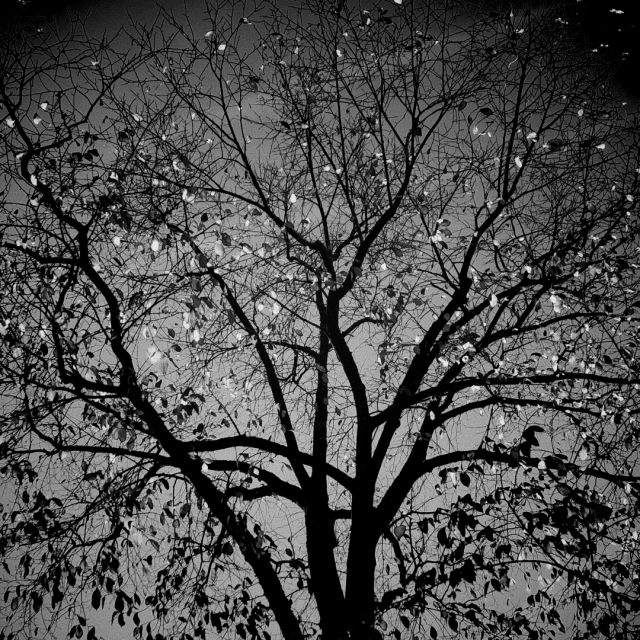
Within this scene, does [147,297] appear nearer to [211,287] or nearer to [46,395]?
[211,287]

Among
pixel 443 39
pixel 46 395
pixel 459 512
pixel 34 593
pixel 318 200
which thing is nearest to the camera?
pixel 459 512

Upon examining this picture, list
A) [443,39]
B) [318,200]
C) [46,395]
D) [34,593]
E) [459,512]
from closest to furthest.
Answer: [459,512] → [34,593] → [46,395] → [443,39] → [318,200]

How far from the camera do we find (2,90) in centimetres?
462

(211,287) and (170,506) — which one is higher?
(211,287)

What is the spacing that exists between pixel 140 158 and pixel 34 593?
157 inches

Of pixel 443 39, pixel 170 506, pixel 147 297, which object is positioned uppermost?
pixel 443 39

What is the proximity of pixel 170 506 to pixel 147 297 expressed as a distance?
2.02 m

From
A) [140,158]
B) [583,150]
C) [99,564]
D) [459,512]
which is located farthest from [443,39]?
[99,564]

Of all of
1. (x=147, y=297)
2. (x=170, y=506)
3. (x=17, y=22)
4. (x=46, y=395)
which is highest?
(x=17, y=22)

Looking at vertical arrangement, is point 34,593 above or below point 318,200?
below

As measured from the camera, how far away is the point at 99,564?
189 inches

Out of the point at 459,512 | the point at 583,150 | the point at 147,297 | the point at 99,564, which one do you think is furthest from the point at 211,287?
the point at 583,150

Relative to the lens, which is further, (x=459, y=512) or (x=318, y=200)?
(x=318, y=200)

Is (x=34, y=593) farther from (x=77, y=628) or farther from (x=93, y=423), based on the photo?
(x=93, y=423)
